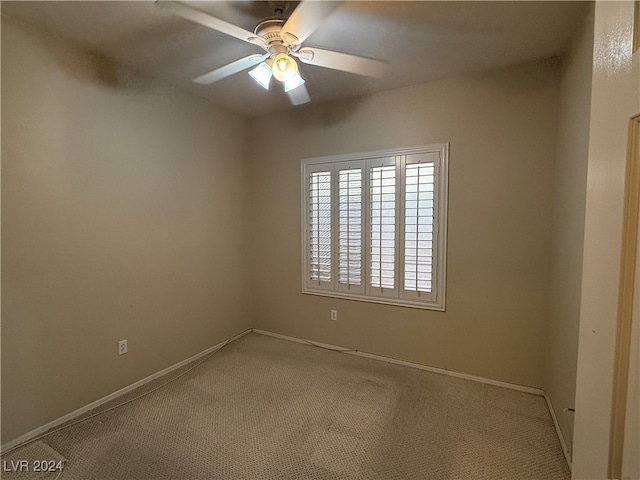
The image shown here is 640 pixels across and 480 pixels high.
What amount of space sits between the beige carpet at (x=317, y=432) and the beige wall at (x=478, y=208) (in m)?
0.31

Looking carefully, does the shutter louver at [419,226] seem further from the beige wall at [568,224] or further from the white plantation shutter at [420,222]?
the beige wall at [568,224]

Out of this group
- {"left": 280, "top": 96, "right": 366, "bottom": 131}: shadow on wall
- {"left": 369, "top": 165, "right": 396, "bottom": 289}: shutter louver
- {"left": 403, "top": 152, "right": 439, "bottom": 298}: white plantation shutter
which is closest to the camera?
{"left": 403, "top": 152, "right": 439, "bottom": 298}: white plantation shutter

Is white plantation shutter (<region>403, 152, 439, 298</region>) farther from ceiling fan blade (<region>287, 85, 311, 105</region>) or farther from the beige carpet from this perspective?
ceiling fan blade (<region>287, 85, 311, 105</region>)

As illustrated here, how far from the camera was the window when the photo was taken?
2.56m

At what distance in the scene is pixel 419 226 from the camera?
2598 millimetres

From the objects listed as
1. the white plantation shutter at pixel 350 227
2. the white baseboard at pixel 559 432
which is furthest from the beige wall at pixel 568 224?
the white plantation shutter at pixel 350 227

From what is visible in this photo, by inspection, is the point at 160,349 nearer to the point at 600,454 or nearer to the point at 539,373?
the point at 600,454

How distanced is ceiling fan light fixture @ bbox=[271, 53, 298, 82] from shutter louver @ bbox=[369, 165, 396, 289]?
140cm

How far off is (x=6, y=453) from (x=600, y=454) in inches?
108

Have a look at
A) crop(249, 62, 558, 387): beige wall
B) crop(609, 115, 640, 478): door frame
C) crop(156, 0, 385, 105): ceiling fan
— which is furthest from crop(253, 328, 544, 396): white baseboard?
crop(156, 0, 385, 105): ceiling fan

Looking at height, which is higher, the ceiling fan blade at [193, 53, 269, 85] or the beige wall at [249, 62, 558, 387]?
the ceiling fan blade at [193, 53, 269, 85]

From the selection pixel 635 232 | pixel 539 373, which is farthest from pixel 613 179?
pixel 539 373

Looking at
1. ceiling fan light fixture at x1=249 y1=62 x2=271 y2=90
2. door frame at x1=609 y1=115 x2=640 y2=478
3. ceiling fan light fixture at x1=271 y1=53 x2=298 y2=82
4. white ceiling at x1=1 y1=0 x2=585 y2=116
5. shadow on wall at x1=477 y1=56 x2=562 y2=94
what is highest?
white ceiling at x1=1 y1=0 x2=585 y2=116

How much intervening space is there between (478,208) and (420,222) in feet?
1.51
